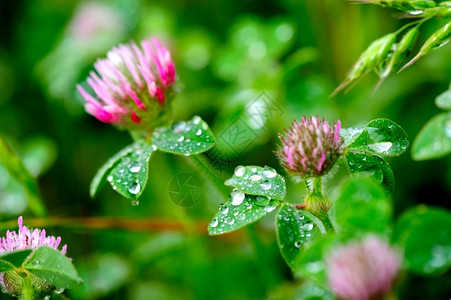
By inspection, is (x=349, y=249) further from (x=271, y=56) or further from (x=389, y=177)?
(x=271, y=56)

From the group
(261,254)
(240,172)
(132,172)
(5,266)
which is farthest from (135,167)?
(261,254)

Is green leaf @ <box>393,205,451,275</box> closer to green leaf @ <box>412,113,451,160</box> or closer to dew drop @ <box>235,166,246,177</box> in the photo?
green leaf @ <box>412,113,451,160</box>

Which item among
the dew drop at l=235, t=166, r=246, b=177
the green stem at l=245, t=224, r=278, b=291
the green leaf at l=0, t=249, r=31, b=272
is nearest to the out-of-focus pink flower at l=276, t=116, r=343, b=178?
the dew drop at l=235, t=166, r=246, b=177

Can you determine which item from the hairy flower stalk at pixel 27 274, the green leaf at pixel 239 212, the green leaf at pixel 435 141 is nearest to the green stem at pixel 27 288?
the hairy flower stalk at pixel 27 274

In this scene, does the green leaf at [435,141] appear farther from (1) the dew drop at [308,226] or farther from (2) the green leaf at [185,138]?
(2) the green leaf at [185,138]

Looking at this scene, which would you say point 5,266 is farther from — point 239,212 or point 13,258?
point 239,212

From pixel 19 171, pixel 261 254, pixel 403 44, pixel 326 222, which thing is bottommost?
pixel 261 254
